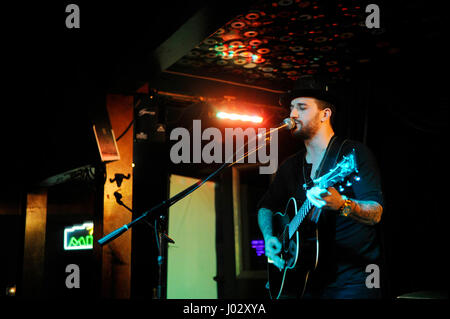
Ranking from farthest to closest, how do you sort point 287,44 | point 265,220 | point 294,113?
point 287,44, point 265,220, point 294,113

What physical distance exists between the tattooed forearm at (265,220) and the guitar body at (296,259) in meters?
0.20

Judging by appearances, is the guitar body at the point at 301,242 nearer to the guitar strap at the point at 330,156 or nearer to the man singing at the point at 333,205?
the man singing at the point at 333,205

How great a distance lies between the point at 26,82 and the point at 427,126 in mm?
4689

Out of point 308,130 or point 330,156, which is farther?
point 308,130

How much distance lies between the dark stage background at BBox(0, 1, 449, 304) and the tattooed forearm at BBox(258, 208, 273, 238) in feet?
5.01

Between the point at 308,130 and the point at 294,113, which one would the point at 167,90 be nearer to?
the point at 294,113

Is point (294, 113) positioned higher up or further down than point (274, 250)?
higher up

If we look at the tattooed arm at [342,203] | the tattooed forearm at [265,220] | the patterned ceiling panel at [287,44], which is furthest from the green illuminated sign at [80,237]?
the tattooed arm at [342,203]

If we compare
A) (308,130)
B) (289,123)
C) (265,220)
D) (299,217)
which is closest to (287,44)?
(308,130)

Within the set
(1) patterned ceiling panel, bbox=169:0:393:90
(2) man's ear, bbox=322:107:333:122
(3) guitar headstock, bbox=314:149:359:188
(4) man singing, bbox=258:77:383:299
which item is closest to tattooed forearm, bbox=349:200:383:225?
(4) man singing, bbox=258:77:383:299

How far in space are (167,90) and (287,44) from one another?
5.73 feet

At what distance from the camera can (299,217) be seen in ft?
8.25

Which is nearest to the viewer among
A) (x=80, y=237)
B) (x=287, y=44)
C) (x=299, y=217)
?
(x=299, y=217)

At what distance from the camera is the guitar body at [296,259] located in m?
2.33
